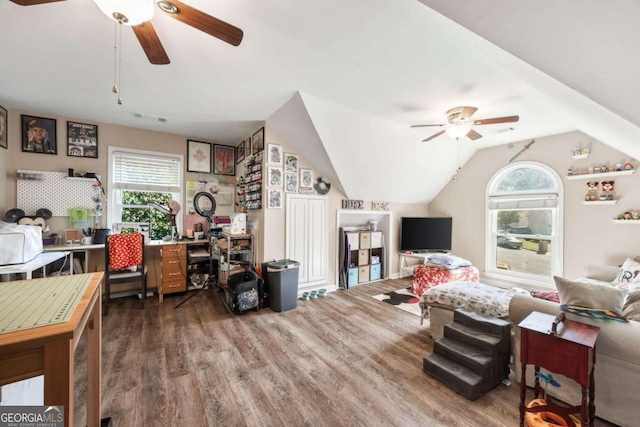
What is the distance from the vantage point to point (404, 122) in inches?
139

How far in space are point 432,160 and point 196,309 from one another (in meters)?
4.53

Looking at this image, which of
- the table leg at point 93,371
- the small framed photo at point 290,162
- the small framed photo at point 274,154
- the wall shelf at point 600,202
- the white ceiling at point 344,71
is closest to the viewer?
the table leg at point 93,371

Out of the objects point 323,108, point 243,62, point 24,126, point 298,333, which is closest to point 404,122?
point 323,108

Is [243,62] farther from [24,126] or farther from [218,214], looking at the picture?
[24,126]

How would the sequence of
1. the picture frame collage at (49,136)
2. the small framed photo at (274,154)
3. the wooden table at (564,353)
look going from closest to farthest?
the wooden table at (564,353) → the picture frame collage at (49,136) → the small framed photo at (274,154)

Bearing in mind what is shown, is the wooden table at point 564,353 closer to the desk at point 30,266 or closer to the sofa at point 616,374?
the sofa at point 616,374

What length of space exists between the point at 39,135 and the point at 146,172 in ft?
3.99

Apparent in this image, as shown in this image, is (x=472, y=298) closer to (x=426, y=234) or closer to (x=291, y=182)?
(x=291, y=182)

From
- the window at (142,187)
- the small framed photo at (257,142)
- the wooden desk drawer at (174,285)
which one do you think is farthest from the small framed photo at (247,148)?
the wooden desk drawer at (174,285)

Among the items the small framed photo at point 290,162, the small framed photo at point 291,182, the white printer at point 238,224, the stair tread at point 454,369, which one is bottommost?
the stair tread at point 454,369

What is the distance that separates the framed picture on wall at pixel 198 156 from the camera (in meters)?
4.17

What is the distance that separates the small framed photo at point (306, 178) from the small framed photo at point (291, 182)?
104 millimetres

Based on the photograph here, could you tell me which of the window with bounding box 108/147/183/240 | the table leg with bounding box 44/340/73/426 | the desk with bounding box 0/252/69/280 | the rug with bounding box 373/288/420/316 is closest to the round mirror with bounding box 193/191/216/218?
the window with bounding box 108/147/183/240

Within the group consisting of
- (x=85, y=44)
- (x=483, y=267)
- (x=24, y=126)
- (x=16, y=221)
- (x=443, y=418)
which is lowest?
(x=443, y=418)
